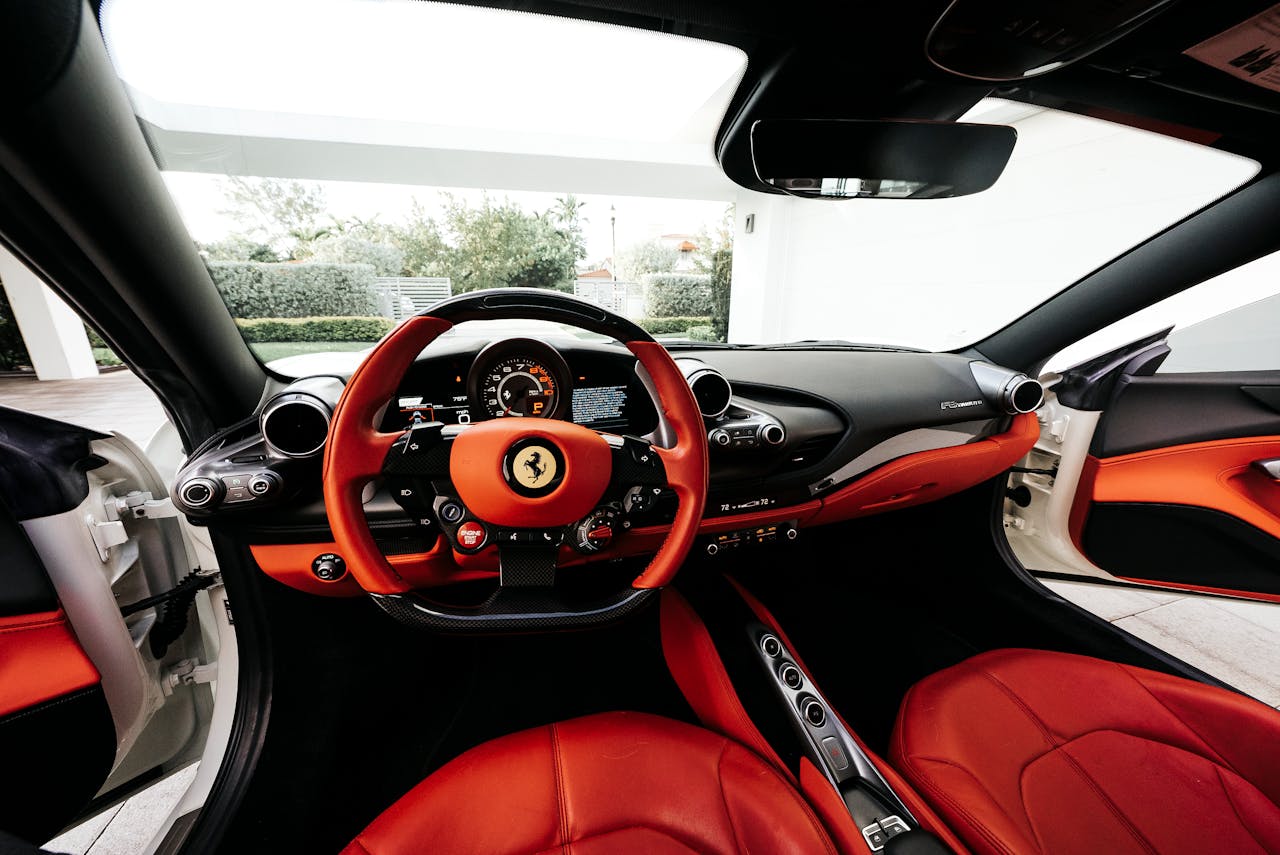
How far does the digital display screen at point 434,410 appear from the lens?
1223 millimetres

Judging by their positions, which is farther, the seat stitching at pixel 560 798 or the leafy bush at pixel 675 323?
the leafy bush at pixel 675 323

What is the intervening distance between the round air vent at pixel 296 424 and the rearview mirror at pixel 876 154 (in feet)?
3.81

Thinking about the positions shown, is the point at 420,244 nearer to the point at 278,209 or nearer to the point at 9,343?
the point at 278,209

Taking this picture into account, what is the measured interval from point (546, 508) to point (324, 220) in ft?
3.25

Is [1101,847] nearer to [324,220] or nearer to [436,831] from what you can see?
[436,831]

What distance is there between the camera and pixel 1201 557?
1.83 meters

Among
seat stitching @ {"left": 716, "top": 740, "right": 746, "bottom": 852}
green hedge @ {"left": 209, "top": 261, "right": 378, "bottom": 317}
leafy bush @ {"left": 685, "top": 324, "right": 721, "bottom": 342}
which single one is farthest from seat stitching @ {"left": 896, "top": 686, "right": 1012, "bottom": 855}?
green hedge @ {"left": 209, "top": 261, "right": 378, "bottom": 317}

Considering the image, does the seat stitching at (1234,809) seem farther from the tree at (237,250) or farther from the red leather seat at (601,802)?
the tree at (237,250)

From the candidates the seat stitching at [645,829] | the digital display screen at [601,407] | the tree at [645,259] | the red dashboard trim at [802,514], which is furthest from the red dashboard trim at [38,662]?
the tree at [645,259]

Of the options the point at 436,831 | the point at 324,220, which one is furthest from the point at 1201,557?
the point at 324,220

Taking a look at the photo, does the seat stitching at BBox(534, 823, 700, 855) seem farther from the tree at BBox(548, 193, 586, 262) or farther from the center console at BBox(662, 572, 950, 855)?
the tree at BBox(548, 193, 586, 262)

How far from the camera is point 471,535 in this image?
0.99 meters

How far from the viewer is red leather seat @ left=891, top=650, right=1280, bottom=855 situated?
3.16 ft

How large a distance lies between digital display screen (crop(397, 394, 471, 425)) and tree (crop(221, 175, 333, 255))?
47 centimetres
